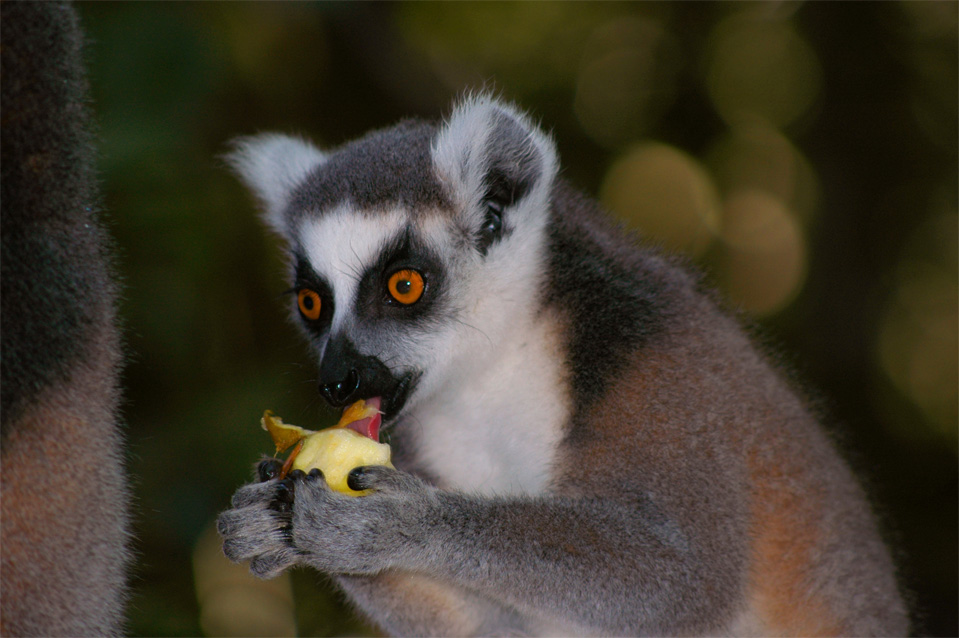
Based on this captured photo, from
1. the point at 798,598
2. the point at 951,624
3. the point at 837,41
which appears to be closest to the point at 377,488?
the point at 798,598

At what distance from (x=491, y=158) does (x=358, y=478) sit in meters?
1.26

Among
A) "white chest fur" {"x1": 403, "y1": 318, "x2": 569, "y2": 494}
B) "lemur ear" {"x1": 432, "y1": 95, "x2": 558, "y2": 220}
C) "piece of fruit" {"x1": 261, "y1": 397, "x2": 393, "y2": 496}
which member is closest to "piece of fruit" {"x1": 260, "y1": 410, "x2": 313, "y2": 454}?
"piece of fruit" {"x1": 261, "y1": 397, "x2": 393, "y2": 496}

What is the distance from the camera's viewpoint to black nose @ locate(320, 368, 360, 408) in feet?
7.55

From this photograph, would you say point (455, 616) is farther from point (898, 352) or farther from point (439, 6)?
point (898, 352)

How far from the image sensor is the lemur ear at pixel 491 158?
282 centimetres

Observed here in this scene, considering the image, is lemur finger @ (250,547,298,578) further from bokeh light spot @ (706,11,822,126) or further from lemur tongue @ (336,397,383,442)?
bokeh light spot @ (706,11,822,126)

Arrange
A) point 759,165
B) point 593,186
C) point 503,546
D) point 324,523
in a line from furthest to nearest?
point 759,165
point 593,186
point 503,546
point 324,523

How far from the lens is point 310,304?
2738 millimetres

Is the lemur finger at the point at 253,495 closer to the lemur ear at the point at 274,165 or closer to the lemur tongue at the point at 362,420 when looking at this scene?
the lemur tongue at the point at 362,420

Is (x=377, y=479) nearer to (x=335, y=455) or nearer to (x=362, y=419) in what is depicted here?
(x=335, y=455)

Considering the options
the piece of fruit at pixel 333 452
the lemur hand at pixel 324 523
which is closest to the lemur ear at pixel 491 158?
the piece of fruit at pixel 333 452

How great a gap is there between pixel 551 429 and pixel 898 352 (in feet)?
21.0

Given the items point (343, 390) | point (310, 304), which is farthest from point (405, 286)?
point (343, 390)

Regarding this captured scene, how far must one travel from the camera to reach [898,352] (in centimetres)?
780
